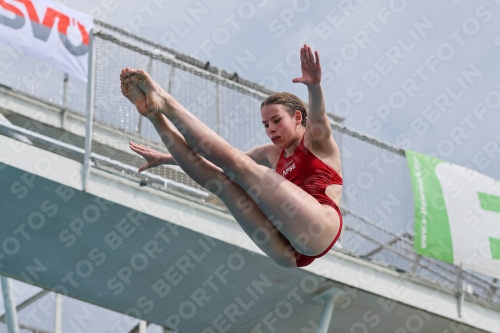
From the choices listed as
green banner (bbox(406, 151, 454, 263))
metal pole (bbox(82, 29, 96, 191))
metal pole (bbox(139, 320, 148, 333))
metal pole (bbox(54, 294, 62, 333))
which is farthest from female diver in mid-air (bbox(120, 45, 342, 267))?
metal pole (bbox(139, 320, 148, 333))

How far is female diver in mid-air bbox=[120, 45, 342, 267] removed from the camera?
209 inches

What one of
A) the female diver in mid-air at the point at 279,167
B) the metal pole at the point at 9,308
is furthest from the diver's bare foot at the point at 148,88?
the metal pole at the point at 9,308

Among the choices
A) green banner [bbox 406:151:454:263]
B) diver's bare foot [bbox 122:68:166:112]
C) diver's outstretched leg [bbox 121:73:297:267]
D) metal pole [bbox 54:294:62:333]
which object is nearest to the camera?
diver's bare foot [bbox 122:68:166:112]

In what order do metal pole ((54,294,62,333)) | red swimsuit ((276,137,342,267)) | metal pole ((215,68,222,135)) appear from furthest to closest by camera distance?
metal pole ((54,294,62,333))
metal pole ((215,68,222,135))
red swimsuit ((276,137,342,267))

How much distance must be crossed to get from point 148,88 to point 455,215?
6205 millimetres

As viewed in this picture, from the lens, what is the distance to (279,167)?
6.20m

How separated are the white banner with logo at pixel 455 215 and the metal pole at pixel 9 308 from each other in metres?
5.37

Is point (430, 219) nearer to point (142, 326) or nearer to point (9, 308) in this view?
point (142, 326)

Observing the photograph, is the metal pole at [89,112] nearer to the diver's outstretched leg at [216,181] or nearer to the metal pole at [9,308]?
the metal pole at [9,308]

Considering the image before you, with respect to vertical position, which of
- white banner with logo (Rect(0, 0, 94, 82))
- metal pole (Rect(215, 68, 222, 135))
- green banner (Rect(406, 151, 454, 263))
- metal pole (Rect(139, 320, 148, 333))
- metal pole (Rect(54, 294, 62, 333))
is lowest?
green banner (Rect(406, 151, 454, 263))

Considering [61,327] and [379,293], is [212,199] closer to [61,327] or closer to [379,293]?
[379,293]

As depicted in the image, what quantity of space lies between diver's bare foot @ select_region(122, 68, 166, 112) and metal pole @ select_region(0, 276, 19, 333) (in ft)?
Result: 19.2

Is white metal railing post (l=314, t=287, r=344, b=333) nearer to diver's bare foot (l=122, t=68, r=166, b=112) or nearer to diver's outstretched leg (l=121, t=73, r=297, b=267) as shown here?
diver's outstretched leg (l=121, t=73, r=297, b=267)

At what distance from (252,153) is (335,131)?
401 centimetres
